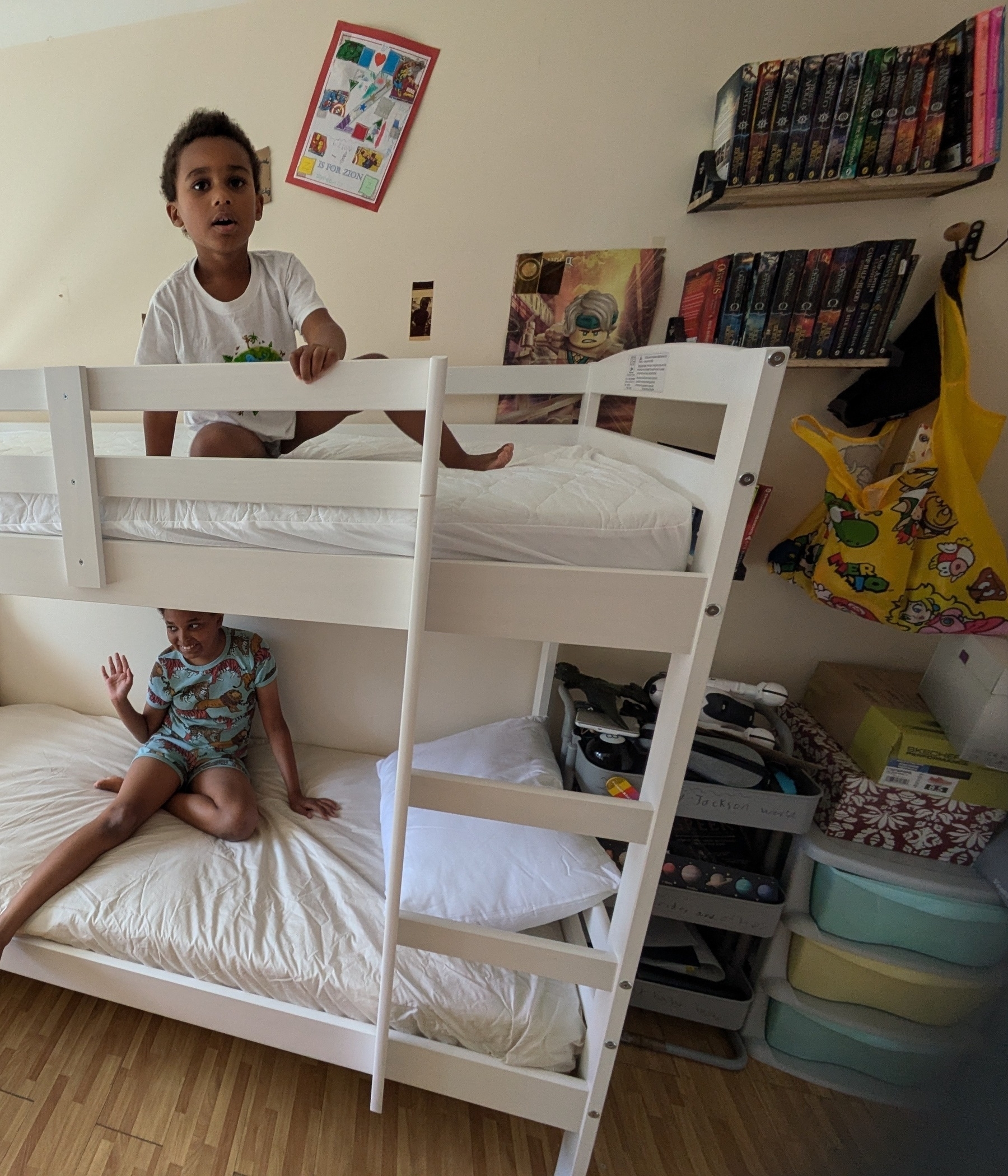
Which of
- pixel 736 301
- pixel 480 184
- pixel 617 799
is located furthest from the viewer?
pixel 480 184

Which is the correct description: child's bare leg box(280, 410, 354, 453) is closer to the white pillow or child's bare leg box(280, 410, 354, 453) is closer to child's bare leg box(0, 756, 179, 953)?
the white pillow

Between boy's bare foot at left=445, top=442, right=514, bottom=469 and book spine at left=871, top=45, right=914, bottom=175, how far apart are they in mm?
913

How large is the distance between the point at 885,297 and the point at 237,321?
1285mm

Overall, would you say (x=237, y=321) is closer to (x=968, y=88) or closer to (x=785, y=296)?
(x=785, y=296)

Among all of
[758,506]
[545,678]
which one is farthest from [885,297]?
[545,678]

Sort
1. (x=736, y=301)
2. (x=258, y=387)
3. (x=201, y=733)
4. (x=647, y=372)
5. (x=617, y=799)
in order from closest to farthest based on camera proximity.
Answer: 1. (x=258, y=387)
2. (x=617, y=799)
3. (x=647, y=372)
4. (x=736, y=301)
5. (x=201, y=733)

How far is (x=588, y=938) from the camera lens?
3.66ft

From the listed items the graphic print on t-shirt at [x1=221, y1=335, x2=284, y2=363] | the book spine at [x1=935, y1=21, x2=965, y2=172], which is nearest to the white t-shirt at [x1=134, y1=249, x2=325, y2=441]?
the graphic print on t-shirt at [x1=221, y1=335, x2=284, y2=363]

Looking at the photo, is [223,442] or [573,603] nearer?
[573,603]

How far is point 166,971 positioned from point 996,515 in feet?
6.79

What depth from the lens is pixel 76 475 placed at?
0.76 metres

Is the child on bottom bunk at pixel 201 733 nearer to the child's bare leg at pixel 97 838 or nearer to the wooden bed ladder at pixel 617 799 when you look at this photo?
the child's bare leg at pixel 97 838

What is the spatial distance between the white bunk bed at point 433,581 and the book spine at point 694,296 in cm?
36

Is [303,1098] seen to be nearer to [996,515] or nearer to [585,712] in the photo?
[585,712]
